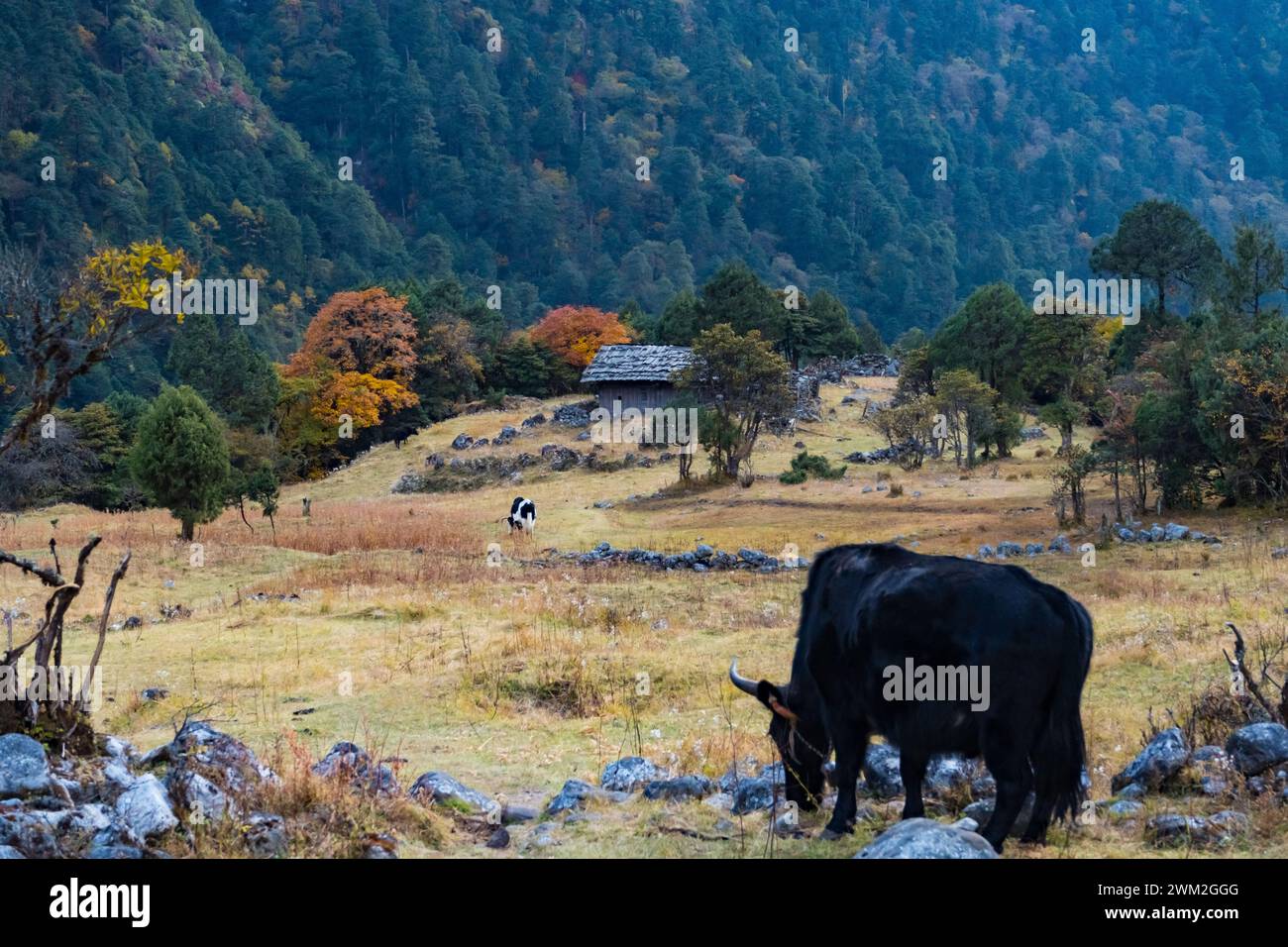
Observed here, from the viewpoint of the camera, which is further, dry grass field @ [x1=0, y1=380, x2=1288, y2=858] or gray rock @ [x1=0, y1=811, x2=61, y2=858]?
dry grass field @ [x1=0, y1=380, x2=1288, y2=858]

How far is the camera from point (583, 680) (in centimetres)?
1365

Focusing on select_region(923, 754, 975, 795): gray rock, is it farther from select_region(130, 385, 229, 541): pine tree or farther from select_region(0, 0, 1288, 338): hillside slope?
select_region(0, 0, 1288, 338): hillside slope

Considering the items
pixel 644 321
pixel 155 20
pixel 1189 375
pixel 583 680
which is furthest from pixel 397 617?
pixel 155 20

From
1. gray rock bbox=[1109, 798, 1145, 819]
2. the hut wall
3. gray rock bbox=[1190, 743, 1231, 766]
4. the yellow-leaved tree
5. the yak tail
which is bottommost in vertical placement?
gray rock bbox=[1109, 798, 1145, 819]

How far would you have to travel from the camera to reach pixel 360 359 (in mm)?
66438

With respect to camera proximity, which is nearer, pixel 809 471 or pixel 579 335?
pixel 809 471
